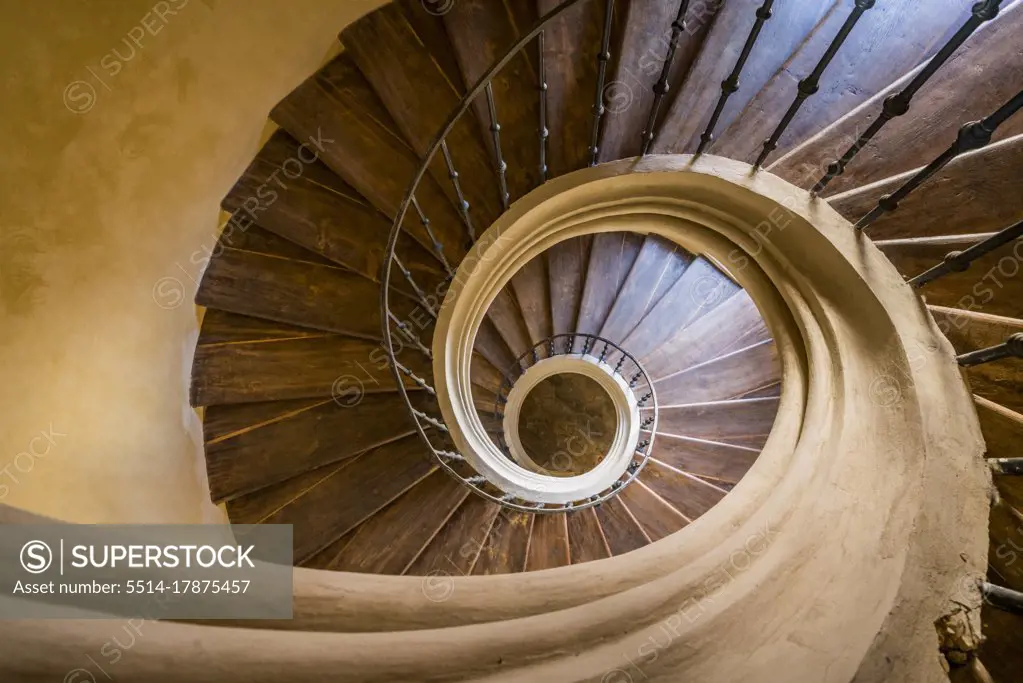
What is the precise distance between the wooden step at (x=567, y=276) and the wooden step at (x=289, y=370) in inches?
92.9

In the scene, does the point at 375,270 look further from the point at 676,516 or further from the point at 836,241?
the point at 676,516

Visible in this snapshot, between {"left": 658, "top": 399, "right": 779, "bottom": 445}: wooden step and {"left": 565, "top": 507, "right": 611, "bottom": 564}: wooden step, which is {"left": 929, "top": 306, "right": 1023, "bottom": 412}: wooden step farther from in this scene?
{"left": 565, "top": 507, "right": 611, "bottom": 564}: wooden step

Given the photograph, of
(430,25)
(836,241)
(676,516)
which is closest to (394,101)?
(430,25)

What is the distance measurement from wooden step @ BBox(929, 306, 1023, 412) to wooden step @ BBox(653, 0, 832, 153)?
5.34 ft

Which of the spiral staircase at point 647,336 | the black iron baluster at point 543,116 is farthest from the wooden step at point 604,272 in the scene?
the black iron baluster at point 543,116

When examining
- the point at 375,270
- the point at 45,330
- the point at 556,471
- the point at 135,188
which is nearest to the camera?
the point at 45,330

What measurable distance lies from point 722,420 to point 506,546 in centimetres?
247

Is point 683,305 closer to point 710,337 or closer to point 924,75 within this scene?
point 710,337

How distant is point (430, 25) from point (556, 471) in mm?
5784

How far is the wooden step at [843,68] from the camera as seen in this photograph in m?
2.65

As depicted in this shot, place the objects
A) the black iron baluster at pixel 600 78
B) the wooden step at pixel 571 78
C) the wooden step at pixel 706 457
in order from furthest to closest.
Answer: the wooden step at pixel 706 457 → the wooden step at pixel 571 78 → the black iron baluster at pixel 600 78

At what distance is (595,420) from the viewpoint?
770 centimetres

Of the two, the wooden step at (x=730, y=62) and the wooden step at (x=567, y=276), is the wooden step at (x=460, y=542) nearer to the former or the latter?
the wooden step at (x=567, y=276)

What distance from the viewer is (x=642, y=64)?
127 inches
